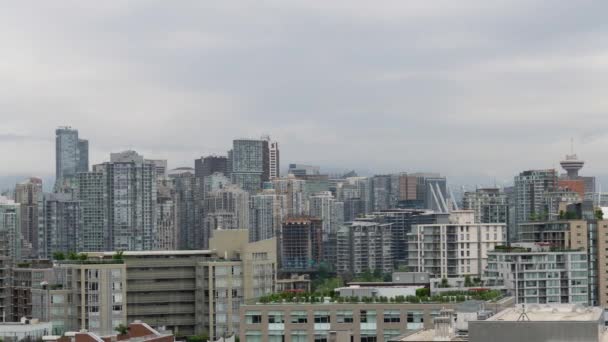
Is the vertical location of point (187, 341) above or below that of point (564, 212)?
below

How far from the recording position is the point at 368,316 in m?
73.3

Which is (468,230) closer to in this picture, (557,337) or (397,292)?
(397,292)

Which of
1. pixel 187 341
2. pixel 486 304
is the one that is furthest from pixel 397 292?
pixel 187 341

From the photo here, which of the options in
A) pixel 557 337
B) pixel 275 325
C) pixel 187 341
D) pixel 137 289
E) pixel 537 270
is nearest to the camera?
pixel 557 337

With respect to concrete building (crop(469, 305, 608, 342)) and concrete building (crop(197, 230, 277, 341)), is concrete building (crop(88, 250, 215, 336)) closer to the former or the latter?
concrete building (crop(197, 230, 277, 341))

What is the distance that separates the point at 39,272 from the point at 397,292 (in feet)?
112

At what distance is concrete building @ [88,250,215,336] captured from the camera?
352ft

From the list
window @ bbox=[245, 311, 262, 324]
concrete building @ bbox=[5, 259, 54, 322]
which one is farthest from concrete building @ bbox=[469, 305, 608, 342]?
concrete building @ bbox=[5, 259, 54, 322]

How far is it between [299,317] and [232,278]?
1318 inches

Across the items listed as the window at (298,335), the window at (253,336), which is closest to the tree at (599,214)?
the window at (298,335)

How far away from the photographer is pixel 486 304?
67.8 m

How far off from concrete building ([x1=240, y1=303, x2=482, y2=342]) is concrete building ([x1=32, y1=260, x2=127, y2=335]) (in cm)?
2924

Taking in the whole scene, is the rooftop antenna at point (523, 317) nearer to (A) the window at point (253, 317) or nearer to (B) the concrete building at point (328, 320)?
(B) the concrete building at point (328, 320)

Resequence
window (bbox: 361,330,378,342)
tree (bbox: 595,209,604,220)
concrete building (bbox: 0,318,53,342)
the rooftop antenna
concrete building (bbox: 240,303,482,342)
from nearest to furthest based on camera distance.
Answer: the rooftop antenna
concrete building (bbox: 240,303,482,342)
window (bbox: 361,330,378,342)
concrete building (bbox: 0,318,53,342)
tree (bbox: 595,209,604,220)
